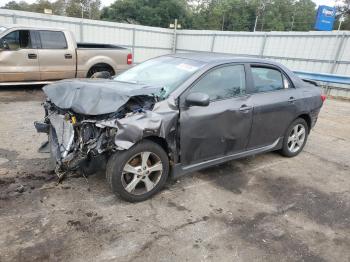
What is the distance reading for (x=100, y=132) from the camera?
10.9 feet

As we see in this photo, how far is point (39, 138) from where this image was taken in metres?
5.44

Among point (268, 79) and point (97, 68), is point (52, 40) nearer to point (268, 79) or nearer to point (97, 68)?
point (97, 68)

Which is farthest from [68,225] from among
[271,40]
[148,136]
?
[271,40]

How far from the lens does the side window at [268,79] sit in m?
4.53

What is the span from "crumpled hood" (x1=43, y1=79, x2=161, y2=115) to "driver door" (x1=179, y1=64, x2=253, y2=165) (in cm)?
57

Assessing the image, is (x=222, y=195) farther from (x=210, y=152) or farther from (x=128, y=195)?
(x=128, y=195)

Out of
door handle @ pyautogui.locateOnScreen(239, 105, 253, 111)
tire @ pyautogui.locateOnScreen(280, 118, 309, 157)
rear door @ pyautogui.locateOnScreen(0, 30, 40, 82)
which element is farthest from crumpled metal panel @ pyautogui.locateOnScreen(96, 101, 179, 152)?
rear door @ pyautogui.locateOnScreen(0, 30, 40, 82)

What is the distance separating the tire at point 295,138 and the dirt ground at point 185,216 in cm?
31

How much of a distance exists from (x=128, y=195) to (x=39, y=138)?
8.95 ft

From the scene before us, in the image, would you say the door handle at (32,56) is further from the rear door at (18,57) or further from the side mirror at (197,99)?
the side mirror at (197,99)

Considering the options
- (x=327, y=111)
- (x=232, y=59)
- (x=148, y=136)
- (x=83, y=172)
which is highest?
(x=232, y=59)

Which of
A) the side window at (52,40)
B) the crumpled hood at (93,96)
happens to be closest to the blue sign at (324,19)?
the side window at (52,40)

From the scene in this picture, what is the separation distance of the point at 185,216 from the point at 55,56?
23.6ft

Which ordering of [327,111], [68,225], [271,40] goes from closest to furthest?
[68,225]
[327,111]
[271,40]
